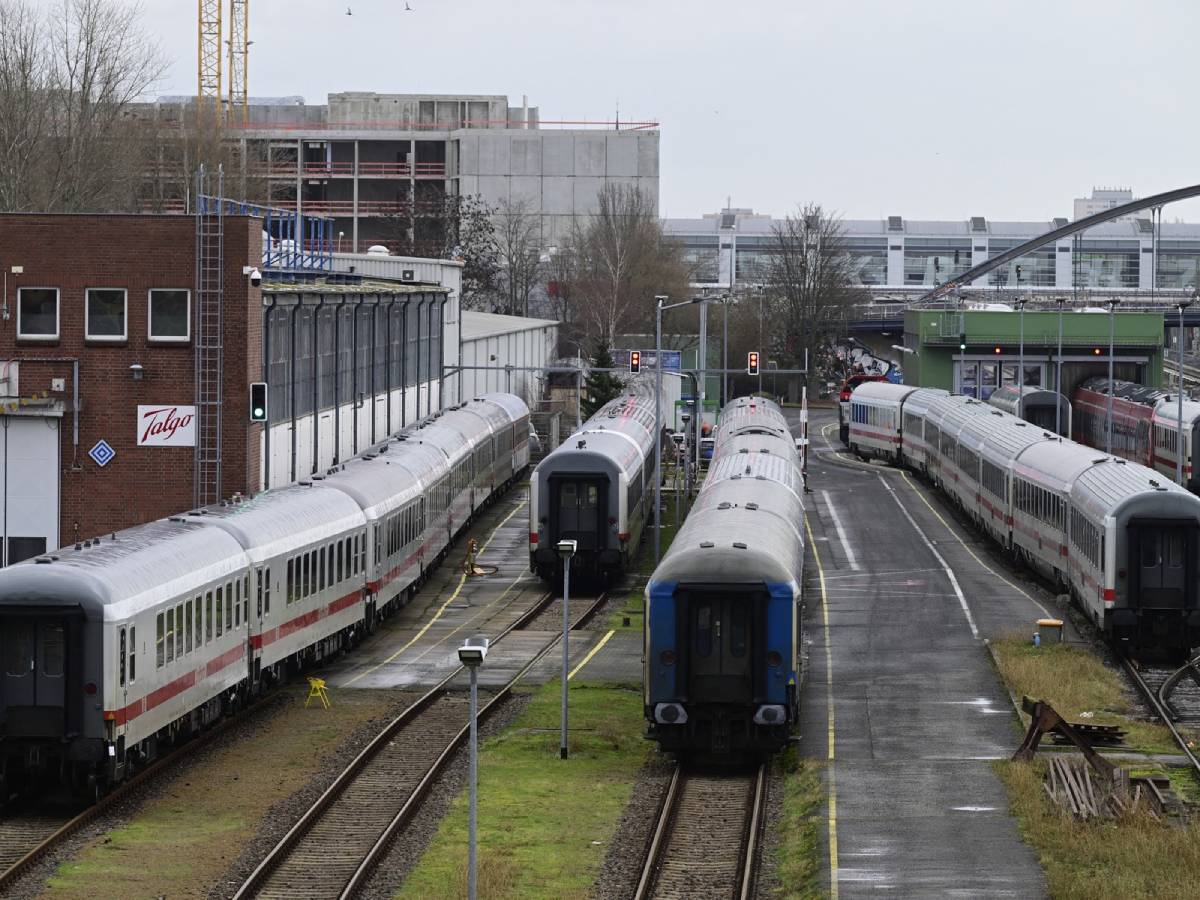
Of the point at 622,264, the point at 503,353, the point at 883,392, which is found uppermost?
the point at 622,264

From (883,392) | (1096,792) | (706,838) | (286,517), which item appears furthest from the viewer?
(883,392)

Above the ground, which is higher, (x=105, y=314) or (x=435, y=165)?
(x=435, y=165)

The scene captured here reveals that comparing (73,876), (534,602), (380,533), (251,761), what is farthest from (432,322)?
(73,876)

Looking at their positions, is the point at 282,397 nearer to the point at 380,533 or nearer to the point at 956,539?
the point at 380,533

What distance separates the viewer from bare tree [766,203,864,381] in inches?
4958

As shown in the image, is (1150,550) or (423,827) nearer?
(423,827)

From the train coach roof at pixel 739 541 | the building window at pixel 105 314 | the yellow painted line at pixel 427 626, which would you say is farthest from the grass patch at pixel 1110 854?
the building window at pixel 105 314

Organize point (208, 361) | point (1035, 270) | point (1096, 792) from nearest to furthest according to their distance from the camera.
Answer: point (1096, 792) < point (208, 361) < point (1035, 270)

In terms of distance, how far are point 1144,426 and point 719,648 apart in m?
50.0

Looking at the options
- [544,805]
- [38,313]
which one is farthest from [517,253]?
[544,805]

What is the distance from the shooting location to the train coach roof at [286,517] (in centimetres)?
3028

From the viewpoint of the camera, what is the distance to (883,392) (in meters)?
83.1

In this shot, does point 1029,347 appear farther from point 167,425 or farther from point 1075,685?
point 1075,685

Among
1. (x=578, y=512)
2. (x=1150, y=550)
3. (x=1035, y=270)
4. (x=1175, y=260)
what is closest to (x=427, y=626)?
(x=578, y=512)
